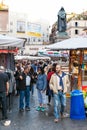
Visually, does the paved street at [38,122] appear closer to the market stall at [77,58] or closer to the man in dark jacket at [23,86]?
the man in dark jacket at [23,86]

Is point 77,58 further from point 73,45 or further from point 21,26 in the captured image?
point 21,26

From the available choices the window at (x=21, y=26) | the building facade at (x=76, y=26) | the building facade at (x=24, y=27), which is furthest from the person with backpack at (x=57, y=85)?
the building facade at (x=76, y=26)

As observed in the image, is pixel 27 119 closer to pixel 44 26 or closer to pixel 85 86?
pixel 85 86

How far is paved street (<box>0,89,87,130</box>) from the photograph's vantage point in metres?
10.5

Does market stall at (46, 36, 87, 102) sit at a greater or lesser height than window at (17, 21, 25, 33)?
lesser

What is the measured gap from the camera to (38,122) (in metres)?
11.2

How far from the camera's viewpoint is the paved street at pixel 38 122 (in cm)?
1047

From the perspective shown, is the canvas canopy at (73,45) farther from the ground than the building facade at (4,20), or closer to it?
closer to it

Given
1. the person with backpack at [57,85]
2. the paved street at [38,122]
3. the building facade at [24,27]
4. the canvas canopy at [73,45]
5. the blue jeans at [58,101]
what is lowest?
the paved street at [38,122]

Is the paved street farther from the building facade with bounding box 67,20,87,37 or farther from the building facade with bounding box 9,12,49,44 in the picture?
the building facade with bounding box 67,20,87,37

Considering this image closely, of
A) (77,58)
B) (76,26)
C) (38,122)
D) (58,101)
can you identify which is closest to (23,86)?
A: (58,101)

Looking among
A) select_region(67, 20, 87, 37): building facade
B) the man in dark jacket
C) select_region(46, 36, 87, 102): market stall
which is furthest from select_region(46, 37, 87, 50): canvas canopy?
select_region(67, 20, 87, 37): building facade

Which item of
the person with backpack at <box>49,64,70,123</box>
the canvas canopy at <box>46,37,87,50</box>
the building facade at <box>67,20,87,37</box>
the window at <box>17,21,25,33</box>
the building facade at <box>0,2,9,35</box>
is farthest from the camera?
the building facade at <box>67,20,87,37</box>

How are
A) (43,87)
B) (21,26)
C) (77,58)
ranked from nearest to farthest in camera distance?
(43,87)
(77,58)
(21,26)
